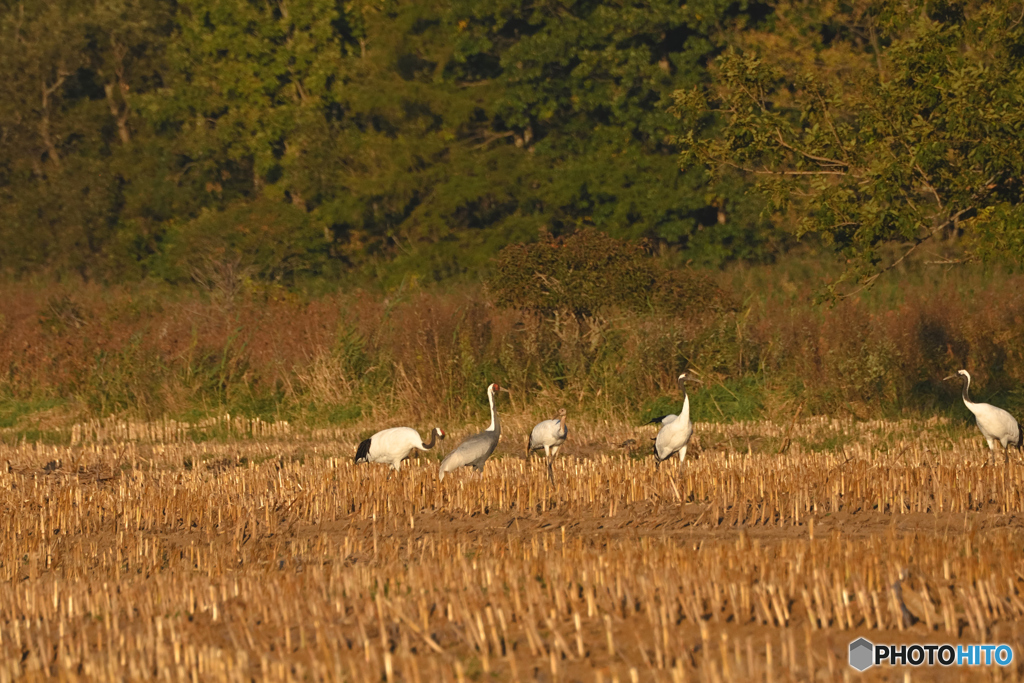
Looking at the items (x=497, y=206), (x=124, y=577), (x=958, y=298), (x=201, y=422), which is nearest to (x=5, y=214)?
(x=497, y=206)

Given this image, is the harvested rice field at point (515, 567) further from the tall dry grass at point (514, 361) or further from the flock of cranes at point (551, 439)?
the tall dry grass at point (514, 361)

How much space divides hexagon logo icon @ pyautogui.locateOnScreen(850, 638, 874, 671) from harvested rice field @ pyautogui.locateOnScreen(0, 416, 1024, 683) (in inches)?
2.6

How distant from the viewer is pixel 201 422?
54.3 feet

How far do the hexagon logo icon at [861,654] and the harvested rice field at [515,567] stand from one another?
0.22 feet

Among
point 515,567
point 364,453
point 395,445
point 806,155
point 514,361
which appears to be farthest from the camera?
point 514,361

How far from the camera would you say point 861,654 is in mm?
5746

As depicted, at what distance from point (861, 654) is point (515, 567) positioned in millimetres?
2310

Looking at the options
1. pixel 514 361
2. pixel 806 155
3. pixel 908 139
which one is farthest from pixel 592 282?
pixel 908 139

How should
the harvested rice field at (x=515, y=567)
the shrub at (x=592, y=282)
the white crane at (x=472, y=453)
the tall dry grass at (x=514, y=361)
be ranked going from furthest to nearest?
the shrub at (x=592, y=282), the tall dry grass at (x=514, y=361), the white crane at (x=472, y=453), the harvested rice field at (x=515, y=567)

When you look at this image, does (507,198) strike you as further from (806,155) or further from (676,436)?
(676,436)

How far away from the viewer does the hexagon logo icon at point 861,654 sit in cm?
564

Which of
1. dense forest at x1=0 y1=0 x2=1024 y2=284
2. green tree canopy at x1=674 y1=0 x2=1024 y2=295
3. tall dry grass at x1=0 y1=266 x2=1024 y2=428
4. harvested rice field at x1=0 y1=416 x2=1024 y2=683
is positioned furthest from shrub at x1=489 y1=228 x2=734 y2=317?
harvested rice field at x1=0 y1=416 x2=1024 y2=683

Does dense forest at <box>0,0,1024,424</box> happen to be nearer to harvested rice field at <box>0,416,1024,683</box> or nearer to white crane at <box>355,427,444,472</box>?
harvested rice field at <box>0,416,1024,683</box>

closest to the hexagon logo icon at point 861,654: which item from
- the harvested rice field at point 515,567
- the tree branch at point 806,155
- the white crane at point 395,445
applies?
the harvested rice field at point 515,567
